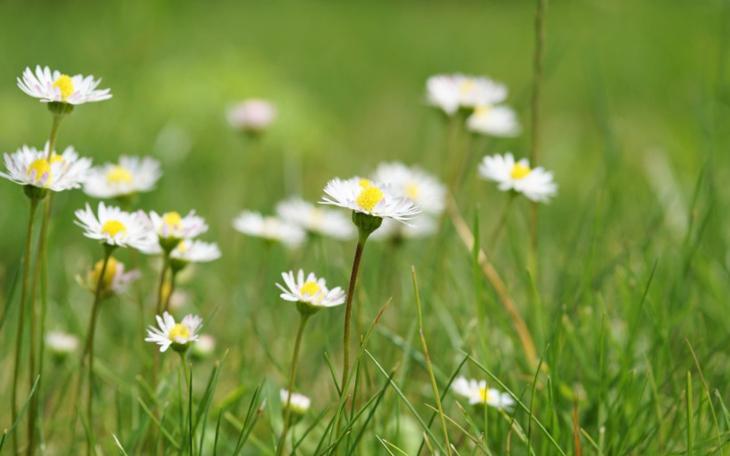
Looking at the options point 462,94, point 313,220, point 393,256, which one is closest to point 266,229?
point 313,220

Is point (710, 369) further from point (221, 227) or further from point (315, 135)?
point (315, 135)

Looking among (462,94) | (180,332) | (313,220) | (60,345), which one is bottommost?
(60,345)

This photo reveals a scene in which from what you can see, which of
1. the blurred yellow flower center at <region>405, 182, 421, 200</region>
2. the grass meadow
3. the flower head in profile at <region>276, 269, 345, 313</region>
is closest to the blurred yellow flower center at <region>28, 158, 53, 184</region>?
the grass meadow

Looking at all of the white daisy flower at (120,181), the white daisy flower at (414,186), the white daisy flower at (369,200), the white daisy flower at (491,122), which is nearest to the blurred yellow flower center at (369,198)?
the white daisy flower at (369,200)

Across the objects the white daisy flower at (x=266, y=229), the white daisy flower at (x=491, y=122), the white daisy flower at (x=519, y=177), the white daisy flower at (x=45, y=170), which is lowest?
the white daisy flower at (x=266, y=229)

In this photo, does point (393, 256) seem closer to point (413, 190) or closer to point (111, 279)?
point (413, 190)

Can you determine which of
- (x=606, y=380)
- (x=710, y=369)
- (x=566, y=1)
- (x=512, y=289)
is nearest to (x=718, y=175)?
(x=512, y=289)

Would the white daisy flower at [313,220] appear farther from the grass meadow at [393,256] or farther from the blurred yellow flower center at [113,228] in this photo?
the blurred yellow flower center at [113,228]
